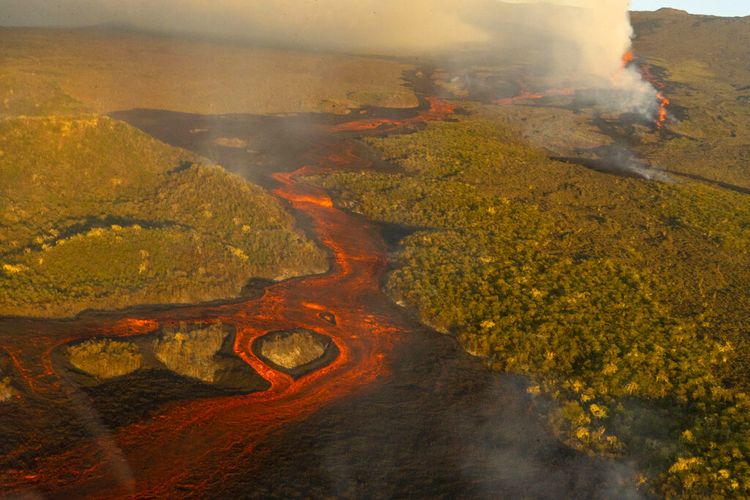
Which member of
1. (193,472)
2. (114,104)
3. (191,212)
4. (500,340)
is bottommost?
(193,472)

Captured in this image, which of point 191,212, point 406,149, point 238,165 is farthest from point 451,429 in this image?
point 406,149

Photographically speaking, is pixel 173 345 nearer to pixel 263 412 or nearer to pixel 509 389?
pixel 263 412

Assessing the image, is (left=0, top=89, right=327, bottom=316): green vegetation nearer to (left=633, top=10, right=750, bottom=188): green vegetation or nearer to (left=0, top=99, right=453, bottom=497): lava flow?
(left=0, top=99, right=453, bottom=497): lava flow

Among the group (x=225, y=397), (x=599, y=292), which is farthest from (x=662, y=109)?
(x=225, y=397)

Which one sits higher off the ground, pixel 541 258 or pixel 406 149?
pixel 406 149

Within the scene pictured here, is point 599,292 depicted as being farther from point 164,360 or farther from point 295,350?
point 164,360

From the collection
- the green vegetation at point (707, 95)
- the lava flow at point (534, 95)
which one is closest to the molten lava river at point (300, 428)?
the green vegetation at point (707, 95)
